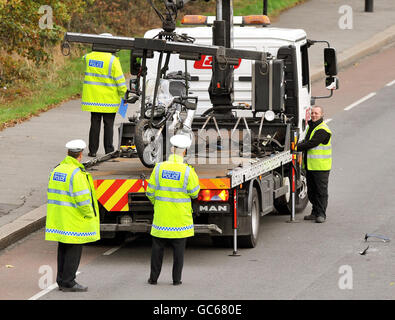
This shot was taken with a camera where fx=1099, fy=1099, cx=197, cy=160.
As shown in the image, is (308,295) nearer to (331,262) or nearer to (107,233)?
(331,262)

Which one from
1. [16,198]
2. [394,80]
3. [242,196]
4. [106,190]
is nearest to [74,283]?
[106,190]

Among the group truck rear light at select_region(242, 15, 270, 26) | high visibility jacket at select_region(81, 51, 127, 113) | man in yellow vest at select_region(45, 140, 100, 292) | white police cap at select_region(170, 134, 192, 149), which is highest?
truck rear light at select_region(242, 15, 270, 26)

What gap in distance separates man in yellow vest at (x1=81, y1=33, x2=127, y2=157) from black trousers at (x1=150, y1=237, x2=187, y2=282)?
6.68 meters

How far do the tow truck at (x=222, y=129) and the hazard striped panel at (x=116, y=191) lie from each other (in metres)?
0.01

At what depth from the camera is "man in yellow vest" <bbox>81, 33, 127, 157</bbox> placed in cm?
1895

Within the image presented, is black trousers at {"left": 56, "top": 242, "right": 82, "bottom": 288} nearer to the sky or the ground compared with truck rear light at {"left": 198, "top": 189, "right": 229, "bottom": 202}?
nearer to the ground

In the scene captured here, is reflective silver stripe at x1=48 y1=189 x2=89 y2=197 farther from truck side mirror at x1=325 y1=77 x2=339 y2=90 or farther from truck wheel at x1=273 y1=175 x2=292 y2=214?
truck side mirror at x1=325 y1=77 x2=339 y2=90

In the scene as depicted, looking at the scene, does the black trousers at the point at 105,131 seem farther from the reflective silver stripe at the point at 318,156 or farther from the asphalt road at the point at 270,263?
the reflective silver stripe at the point at 318,156

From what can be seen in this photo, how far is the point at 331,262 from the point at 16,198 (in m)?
5.40

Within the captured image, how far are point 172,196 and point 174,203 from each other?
0.28 feet

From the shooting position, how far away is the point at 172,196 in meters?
12.6

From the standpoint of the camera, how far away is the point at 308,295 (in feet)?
39.9

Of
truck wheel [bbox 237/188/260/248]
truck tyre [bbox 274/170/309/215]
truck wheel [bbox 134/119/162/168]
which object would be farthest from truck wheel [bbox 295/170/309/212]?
truck wheel [bbox 134/119/162/168]

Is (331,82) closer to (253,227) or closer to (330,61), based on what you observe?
(330,61)
